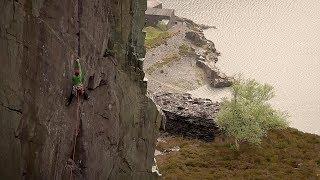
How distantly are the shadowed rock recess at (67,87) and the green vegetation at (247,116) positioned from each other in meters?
22.0

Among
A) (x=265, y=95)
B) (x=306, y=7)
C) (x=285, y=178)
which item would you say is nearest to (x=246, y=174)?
(x=285, y=178)

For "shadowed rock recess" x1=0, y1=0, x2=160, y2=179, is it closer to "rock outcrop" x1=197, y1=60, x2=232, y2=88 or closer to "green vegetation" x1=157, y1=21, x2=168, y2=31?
"rock outcrop" x1=197, y1=60, x2=232, y2=88

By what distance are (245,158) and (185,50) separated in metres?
42.6

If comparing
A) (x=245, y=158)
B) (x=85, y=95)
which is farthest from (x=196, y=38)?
(x=85, y=95)

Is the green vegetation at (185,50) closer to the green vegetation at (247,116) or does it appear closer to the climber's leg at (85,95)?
the green vegetation at (247,116)

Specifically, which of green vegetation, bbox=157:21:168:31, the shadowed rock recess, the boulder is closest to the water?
the boulder

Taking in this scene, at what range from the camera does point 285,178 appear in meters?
47.6

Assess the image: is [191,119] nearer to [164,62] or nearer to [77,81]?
[77,81]

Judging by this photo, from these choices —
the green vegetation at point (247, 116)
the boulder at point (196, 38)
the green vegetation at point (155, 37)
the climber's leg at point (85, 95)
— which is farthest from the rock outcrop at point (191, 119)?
the boulder at point (196, 38)

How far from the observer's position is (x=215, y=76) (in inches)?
3273

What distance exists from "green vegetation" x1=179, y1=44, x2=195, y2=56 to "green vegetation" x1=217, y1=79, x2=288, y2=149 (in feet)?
116

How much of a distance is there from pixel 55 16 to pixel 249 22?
77740mm

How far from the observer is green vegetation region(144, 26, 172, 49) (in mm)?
93938

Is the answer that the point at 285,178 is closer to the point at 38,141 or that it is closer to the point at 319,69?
the point at 38,141
